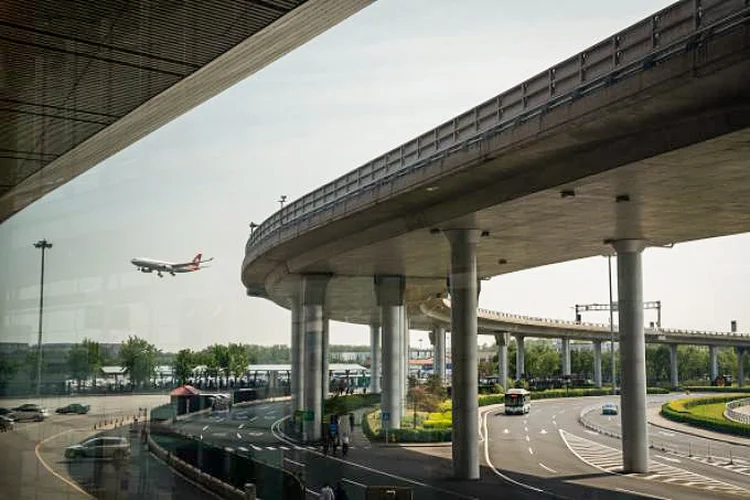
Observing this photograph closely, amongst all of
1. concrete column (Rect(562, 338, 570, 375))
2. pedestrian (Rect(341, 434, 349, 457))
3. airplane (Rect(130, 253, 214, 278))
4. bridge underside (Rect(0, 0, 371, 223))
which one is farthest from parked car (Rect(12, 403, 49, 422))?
concrete column (Rect(562, 338, 570, 375))

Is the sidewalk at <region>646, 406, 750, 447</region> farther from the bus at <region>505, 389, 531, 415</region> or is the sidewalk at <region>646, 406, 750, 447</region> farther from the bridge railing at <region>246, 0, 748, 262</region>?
the bridge railing at <region>246, 0, 748, 262</region>

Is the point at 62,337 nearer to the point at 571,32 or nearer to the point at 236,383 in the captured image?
the point at 236,383

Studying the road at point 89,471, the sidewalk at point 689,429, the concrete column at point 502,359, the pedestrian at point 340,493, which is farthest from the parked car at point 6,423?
the sidewalk at point 689,429

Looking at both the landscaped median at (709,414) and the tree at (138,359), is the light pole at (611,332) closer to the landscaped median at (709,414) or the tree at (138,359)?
the landscaped median at (709,414)

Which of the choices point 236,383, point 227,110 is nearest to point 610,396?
point 236,383

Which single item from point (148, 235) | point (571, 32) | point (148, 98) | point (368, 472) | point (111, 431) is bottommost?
point (368, 472)

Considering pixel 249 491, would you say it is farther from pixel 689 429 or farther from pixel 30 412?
pixel 689 429

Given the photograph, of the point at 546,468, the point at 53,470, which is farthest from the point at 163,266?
the point at 546,468
